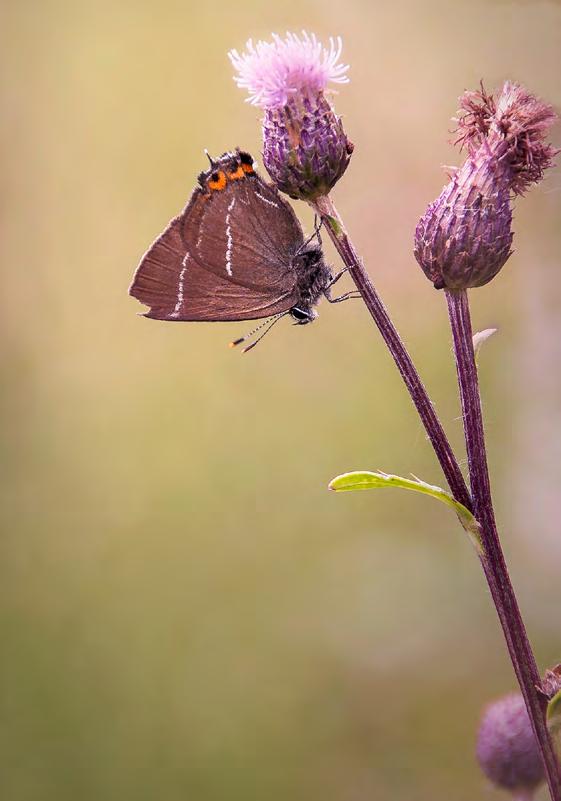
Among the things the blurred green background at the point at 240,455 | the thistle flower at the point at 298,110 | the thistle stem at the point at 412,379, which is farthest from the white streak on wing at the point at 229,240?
the blurred green background at the point at 240,455

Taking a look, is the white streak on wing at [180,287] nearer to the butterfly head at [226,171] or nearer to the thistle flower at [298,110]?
the butterfly head at [226,171]

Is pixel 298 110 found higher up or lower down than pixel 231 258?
higher up

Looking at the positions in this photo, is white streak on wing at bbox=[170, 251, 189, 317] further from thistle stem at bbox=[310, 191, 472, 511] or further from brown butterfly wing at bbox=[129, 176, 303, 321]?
thistle stem at bbox=[310, 191, 472, 511]

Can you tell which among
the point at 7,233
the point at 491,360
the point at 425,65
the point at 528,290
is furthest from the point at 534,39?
the point at 7,233

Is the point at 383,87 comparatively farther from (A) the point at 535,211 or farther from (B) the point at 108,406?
(B) the point at 108,406

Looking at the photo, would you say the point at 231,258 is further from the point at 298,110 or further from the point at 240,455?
the point at 240,455

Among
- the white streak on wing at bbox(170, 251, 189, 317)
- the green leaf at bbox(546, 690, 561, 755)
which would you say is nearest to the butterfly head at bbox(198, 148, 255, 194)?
the white streak on wing at bbox(170, 251, 189, 317)

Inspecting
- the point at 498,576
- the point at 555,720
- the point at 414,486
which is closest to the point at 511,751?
the point at 555,720
